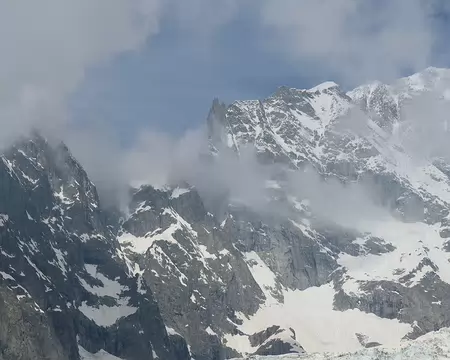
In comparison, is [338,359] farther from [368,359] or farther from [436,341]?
[436,341]

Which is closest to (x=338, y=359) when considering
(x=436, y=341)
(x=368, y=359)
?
(x=368, y=359)

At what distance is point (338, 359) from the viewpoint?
199 m

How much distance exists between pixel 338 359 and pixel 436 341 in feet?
59.2

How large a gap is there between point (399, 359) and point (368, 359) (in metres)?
5.59

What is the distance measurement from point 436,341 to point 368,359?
→ 524 inches

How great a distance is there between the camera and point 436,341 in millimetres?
198750

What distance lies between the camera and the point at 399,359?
194125 millimetres

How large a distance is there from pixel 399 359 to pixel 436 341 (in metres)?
9.13

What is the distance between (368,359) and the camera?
196000 mm

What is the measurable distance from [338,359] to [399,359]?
11570 millimetres
